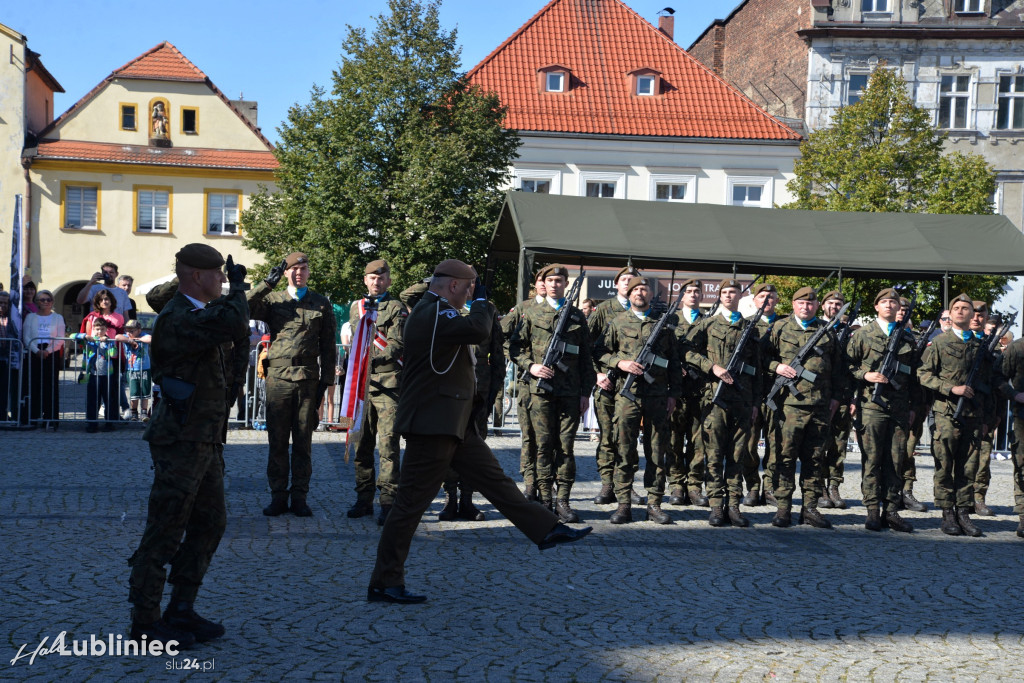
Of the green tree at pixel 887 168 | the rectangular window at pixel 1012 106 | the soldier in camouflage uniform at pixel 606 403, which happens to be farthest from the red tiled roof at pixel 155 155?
the soldier in camouflage uniform at pixel 606 403

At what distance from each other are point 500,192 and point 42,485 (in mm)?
24064

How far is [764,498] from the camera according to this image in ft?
35.0

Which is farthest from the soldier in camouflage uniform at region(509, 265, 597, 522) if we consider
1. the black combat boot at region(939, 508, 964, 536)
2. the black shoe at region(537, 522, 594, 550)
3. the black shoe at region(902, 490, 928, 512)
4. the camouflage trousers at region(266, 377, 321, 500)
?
the black shoe at region(902, 490, 928, 512)

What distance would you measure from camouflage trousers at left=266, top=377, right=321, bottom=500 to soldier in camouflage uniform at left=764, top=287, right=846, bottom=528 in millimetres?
4105

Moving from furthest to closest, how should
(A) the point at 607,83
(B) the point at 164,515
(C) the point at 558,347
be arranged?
1. (A) the point at 607,83
2. (C) the point at 558,347
3. (B) the point at 164,515

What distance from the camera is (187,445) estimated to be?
5.12 m

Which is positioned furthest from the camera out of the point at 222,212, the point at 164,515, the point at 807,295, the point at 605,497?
the point at 222,212

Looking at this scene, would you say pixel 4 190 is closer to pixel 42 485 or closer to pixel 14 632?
pixel 42 485

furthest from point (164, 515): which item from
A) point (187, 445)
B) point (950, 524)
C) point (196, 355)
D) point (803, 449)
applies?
point (950, 524)

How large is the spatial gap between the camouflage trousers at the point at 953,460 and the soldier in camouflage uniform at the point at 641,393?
7.73 feet

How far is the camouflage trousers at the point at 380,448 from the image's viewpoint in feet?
27.9

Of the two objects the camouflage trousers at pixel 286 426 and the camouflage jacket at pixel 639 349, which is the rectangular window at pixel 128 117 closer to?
the camouflage trousers at pixel 286 426

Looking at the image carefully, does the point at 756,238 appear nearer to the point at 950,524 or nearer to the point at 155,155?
the point at 950,524

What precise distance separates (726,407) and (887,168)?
22.7 metres
